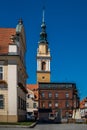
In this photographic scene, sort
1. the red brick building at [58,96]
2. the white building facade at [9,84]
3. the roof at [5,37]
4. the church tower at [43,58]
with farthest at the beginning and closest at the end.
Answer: the church tower at [43,58] < the red brick building at [58,96] < the roof at [5,37] < the white building facade at [9,84]

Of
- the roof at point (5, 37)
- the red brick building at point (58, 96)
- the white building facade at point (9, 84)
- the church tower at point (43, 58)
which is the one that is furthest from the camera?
the church tower at point (43, 58)

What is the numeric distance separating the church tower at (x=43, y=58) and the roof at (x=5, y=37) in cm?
9187

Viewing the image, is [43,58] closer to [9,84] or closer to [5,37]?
[5,37]

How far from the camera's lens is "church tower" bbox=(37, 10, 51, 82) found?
14638 cm

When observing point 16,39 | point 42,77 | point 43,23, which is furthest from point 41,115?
point 43,23

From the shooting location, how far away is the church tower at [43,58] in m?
146

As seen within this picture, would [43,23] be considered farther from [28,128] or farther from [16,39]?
[28,128]

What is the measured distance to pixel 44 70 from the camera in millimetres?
147250

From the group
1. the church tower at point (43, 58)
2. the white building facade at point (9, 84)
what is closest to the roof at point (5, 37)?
the white building facade at point (9, 84)

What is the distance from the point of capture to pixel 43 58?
14925 cm

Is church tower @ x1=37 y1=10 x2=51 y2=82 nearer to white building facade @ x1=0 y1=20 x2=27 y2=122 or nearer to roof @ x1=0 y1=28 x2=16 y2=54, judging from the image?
roof @ x1=0 y1=28 x2=16 y2=54

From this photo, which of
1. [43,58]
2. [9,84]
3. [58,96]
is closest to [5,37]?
[9,84]

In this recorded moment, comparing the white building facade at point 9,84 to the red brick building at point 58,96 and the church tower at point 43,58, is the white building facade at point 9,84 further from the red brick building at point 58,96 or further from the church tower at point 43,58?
the church tower at point 43,58

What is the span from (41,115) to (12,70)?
29.4 m
